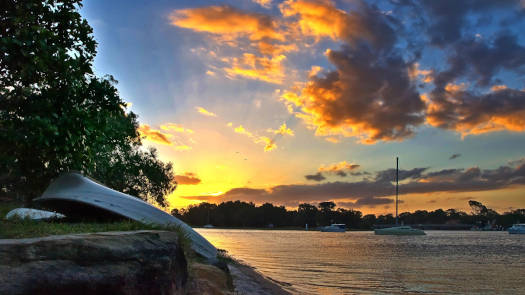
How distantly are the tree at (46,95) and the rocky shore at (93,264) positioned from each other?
5.59 m

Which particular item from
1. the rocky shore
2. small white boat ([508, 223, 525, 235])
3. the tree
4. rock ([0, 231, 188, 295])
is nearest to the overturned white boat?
the tree

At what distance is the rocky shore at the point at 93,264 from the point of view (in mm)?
5738

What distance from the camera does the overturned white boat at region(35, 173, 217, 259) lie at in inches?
485

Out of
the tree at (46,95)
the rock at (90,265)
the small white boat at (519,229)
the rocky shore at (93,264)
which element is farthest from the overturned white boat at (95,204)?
the small white boat at (519,229)

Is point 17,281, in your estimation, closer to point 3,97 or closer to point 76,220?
point 3,97

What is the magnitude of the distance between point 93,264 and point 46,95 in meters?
7.53

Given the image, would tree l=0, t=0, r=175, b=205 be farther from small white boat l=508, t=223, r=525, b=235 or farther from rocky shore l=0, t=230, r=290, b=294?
small white boat l=508, t=223, r=525, b=235

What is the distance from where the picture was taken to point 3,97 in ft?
37.8

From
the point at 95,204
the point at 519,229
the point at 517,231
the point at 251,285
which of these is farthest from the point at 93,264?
the point at 517,231

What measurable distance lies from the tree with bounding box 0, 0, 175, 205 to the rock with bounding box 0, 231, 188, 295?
5625 mm

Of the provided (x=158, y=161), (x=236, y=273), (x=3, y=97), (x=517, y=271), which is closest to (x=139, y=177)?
(x=158, y=161)

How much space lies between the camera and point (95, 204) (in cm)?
1226

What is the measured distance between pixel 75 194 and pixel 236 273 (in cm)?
679

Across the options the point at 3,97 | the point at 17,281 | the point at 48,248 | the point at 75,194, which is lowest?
the point at 17,281
